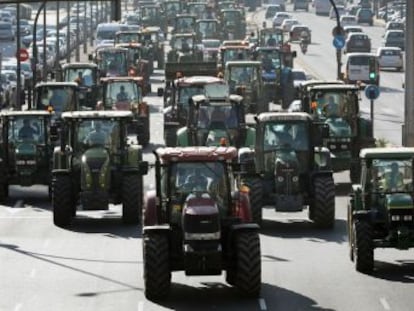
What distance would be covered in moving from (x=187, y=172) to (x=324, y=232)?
8.97 meters

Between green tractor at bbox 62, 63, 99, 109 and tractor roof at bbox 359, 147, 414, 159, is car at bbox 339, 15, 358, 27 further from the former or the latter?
tractor roof at bbox 359, 147, 414, 159

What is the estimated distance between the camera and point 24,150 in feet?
158

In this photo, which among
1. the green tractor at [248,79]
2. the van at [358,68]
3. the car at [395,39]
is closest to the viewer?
the green tractor at [248,79]

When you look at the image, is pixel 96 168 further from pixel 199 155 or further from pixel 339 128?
pixel 339 128

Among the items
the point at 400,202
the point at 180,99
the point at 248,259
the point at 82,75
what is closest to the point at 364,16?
the point at 82,75

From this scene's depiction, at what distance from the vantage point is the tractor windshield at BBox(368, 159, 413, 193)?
34.1 m

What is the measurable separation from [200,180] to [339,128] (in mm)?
20461

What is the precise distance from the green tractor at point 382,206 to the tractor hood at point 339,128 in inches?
668

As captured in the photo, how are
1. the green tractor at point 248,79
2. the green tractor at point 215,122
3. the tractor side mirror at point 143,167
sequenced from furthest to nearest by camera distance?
the green tractor at point 248,79 < the green tractor at point 215,122 < the tractor side mirror at point 143,167

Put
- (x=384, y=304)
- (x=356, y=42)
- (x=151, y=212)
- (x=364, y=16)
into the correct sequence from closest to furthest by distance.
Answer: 1. (x=384, y=304)
2. (x=151, y=212)
3. (x=356, y=42)
4. (x=364, y=16)

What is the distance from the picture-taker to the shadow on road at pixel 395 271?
33312mm

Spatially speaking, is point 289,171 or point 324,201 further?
point 289,171

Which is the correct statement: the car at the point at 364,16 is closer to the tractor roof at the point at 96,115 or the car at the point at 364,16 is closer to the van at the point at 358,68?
the van at the point at 358,68

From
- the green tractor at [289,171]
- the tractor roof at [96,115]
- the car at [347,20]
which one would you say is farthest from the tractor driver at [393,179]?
the car at [347,20]
